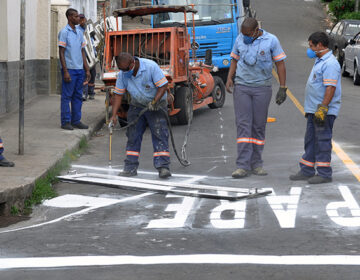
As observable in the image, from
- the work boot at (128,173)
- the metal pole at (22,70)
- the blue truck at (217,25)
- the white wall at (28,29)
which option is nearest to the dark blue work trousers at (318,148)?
the work boot at (128,173)

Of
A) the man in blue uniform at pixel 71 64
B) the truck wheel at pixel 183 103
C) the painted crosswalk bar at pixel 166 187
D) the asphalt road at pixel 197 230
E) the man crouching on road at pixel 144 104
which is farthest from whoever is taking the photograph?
the truck wheel at pixel 183 103

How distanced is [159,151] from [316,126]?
6.83 feet

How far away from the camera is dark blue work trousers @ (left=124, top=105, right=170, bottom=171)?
33.0 feet

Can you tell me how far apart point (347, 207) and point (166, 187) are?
223 centimetres

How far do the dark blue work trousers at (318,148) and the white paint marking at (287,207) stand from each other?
54cm

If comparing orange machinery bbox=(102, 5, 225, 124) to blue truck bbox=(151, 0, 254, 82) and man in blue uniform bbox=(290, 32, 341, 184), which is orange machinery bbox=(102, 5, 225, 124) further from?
blue truck bbox=(151, 0, 254, 82)

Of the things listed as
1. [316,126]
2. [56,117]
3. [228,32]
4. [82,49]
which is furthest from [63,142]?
[228,32]

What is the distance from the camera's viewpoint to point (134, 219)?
24.7 feet

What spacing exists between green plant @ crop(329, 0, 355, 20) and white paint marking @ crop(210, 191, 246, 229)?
1452 inches

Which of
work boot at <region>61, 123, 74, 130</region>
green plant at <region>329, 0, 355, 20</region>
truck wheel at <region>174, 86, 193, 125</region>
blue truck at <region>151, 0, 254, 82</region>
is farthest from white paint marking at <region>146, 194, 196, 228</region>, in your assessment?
green plant at <region>329, 0, 355, 20</region>

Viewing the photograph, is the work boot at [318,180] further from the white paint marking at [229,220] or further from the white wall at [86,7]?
the white wall at [86,7]

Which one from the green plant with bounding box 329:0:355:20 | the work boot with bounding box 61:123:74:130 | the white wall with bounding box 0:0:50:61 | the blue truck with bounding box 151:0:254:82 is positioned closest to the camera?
the work boot with bounding box 61:123:74:130

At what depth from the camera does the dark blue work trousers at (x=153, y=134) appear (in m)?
10.0

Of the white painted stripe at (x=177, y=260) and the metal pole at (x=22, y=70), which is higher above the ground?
the metal pole at (x=22, y=70)
